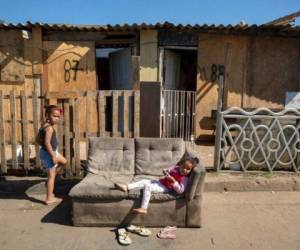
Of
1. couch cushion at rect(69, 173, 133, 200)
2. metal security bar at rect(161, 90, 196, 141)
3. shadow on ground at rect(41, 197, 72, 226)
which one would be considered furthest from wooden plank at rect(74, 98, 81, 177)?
metal security bar at rect(161, 90, 196, 141)

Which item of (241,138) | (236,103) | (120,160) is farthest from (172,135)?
(120,160)

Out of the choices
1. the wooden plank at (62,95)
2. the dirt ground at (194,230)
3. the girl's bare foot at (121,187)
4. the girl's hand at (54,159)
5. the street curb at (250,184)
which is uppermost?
the wooden plank at (62,95)

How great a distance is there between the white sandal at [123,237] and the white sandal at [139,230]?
0.27 feet

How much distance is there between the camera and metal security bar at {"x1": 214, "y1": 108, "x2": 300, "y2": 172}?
18.6 feet

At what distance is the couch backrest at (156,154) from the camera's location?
4867mm

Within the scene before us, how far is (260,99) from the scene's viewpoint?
8898mm

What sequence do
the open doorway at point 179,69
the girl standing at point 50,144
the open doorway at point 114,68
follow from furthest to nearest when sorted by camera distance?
1. the open doorway at point 179,69
2. the open doorway at point 114,68
3. the girl standing at point 50,144

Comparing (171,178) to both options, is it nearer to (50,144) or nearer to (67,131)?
(50,144)

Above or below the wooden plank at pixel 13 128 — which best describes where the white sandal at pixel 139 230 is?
below

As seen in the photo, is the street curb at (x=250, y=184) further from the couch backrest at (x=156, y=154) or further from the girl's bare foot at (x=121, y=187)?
the girl's bare foot at (x=121, y=187)

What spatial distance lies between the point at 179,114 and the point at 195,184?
191 inches

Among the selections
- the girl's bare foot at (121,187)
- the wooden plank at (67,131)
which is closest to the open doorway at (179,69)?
the wooden plank at (67,131)

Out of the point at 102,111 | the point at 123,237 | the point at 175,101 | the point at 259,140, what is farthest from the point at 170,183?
the point at 175,101

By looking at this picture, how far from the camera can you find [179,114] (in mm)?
8742
